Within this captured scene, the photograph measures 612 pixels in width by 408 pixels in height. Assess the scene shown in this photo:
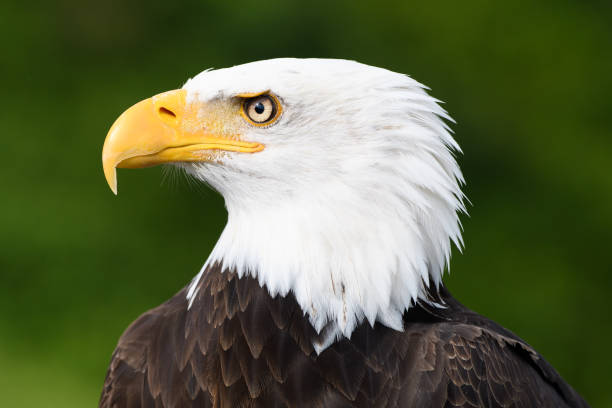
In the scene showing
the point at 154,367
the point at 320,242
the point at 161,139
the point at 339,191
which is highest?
the point at 161,139

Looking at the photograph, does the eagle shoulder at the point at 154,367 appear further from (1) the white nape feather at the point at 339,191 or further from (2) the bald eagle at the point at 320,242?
(1) the white nape feather at the point at 339,191

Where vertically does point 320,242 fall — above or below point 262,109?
below

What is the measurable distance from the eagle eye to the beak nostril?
0.68 ft

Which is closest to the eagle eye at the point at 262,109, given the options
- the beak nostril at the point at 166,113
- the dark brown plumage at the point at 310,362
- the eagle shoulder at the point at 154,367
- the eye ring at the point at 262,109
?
the eye ring at the point at 262,109

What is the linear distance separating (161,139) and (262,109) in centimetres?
29

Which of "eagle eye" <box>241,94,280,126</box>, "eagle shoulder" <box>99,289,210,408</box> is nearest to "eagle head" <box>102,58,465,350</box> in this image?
"eagle eye" <box>241,94,280,126</box>

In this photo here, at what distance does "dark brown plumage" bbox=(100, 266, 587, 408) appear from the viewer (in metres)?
2.07

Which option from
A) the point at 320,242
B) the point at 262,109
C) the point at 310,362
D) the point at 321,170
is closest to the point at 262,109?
the point at 262,109

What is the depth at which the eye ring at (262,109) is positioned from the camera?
2180 millimetres

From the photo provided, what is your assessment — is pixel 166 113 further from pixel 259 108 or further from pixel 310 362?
pixel 310 362

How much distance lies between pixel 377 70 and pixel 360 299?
2.07 feet

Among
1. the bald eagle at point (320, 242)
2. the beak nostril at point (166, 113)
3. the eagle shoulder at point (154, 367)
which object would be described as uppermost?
the beak nostril at point (166, 113)

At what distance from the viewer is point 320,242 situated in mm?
2139

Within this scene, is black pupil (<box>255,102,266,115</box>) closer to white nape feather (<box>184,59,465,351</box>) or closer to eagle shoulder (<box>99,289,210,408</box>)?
white nape feather (<box>184,59,465,351</box>)
